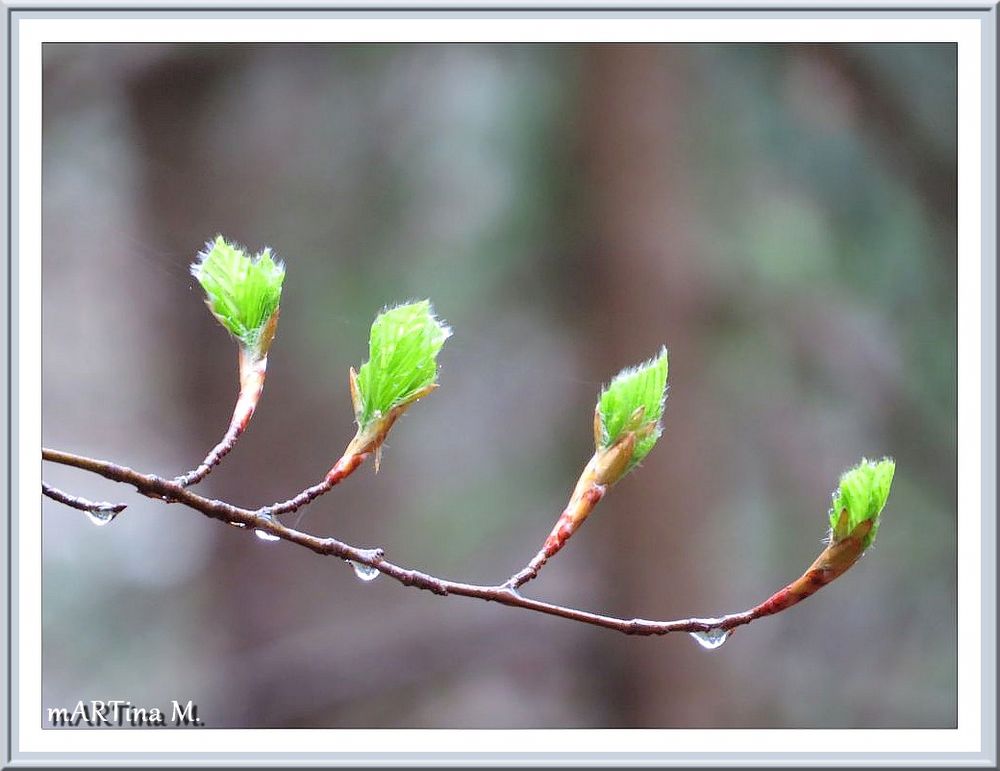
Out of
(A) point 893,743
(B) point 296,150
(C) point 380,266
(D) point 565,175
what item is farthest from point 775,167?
(A) point 893,743

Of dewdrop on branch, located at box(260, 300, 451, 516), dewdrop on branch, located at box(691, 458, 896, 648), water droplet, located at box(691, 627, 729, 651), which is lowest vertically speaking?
water droplet, located at box(691, 627, 729, 651)

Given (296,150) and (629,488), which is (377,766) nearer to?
(629,488)

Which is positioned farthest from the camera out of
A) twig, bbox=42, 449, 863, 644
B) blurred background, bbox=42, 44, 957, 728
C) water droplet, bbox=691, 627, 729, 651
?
blurred background, bbox=42, 44, 957, 728

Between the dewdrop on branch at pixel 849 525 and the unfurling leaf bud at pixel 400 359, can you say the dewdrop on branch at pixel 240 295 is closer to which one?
the unfurling leaf bud at pixel 400 359

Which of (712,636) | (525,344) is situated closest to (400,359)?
(712,636)

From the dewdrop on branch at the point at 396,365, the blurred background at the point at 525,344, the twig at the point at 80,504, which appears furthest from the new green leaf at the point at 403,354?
the blurred background at the point at 525,344

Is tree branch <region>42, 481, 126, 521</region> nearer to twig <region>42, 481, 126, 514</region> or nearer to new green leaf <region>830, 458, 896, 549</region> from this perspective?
twig <region>42, 481, 126, 514</region>

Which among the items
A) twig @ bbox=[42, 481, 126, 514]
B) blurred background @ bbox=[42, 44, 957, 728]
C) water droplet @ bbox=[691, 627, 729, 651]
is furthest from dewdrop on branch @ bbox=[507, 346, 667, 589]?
blurred background @ bbox=[42, 44, 957, 728]
